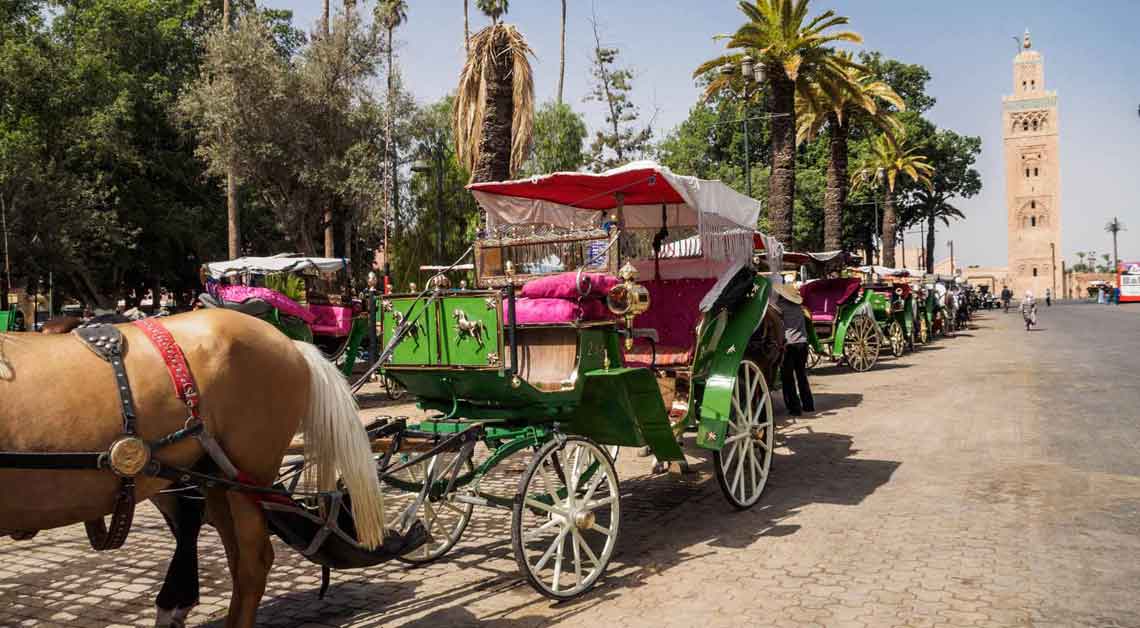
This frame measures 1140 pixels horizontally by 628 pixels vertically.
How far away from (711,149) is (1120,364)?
33144 mm

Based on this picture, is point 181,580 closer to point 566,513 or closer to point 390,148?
point 566,513

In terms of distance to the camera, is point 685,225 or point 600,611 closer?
point 600,611

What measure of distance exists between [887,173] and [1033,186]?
210 ft

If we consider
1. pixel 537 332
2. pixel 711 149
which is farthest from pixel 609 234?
pixel 711 149

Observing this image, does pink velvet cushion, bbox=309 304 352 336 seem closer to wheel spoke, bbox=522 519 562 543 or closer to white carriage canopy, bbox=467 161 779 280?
white carriage canopy, bbox=467 161 779 280

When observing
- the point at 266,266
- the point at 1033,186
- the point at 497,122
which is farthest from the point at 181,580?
the point at 1033,186

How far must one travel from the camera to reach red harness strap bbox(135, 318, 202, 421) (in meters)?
3.58

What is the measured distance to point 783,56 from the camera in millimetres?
21047

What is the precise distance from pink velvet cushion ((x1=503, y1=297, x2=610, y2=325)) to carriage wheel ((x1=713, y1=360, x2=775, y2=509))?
1.49m

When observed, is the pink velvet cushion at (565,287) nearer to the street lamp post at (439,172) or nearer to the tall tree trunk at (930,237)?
the street lamp post at (439,172)

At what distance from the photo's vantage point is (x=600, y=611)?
4.61 metres

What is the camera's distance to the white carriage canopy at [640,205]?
6809mm

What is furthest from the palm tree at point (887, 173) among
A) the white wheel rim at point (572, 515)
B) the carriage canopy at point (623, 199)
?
the white wheel rim at point (572, 515)

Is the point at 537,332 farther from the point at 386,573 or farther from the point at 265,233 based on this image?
the point at 265,233
